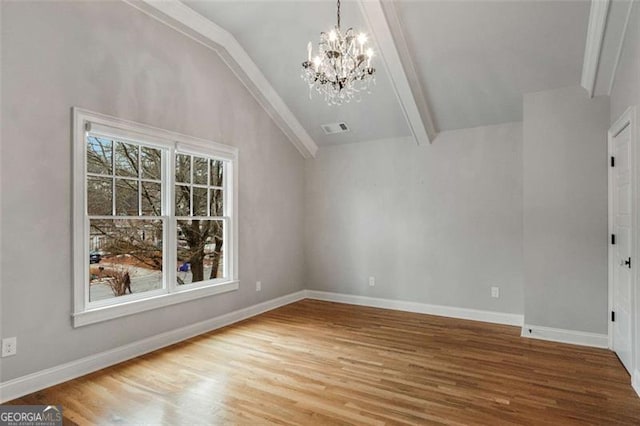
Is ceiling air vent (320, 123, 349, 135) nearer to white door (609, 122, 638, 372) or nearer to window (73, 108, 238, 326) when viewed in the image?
window (73, 108, 238, 326)

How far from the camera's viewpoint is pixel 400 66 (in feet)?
13.1

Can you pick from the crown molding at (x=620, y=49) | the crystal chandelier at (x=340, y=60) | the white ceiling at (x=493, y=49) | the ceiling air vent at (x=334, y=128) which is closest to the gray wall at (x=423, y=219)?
the ceiling air vent at (x=334, y=128)

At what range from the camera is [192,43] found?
4035 millimetres

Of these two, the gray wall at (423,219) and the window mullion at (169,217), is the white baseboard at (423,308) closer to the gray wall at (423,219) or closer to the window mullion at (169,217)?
the gray wall at (423,219)

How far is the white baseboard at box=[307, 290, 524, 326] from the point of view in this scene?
4520 mm

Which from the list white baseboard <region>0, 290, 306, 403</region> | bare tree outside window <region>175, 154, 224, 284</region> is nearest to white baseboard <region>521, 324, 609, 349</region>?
white baseboard <region>0, 290, 306, 403</region>

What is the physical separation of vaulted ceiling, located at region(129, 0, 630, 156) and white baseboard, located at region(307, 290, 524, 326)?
2.40 metres

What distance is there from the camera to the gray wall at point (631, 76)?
8.93 feet

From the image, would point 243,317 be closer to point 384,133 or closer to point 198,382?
point 198,382

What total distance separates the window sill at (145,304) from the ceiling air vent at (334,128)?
8.77 feet

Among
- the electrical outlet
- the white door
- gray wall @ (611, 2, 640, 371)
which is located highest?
gray wall @ (611, 2, 640, 371)

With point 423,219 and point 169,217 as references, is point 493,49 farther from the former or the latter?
point 169,217

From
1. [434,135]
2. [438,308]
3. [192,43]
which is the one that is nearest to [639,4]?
[434,135]

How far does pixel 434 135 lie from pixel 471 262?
1835mm
